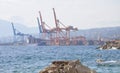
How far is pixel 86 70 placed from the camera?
2603cm

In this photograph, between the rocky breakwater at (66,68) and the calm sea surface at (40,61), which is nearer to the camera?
the rocky breakwater at (66,68)

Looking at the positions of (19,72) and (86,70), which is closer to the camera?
(86,70)

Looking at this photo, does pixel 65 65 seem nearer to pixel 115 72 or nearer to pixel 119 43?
pixel 115 72

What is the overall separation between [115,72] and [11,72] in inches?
520

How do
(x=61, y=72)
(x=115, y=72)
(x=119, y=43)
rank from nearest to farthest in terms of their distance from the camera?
(x=61, y=72), (x=115, y=72), (x=119, y=43)

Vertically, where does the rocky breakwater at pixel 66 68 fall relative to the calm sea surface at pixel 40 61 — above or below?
above

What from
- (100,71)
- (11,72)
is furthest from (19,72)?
(100,71)

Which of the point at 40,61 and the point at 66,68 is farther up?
the point at 66,68

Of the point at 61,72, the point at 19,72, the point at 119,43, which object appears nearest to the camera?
the point at 61,72

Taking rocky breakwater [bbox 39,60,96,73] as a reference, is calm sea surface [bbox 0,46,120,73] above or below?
below

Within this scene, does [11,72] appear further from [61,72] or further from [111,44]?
[111,44]

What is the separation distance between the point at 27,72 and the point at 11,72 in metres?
2.77

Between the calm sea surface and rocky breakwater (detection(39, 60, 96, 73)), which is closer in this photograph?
rocky breakwater (detection(39, 60, 96, 73))

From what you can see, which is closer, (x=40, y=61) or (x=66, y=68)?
(x=66, y=68)
